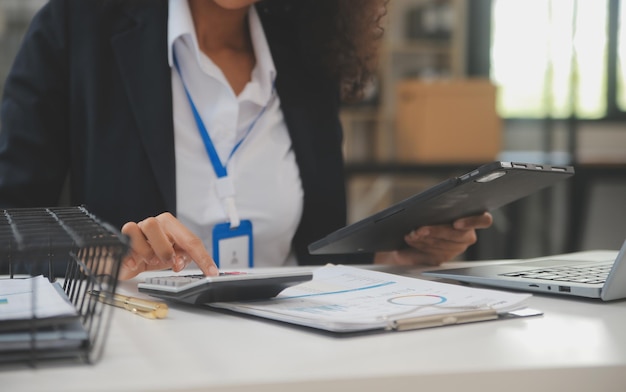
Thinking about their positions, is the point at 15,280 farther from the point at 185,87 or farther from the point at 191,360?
the point at 185,87

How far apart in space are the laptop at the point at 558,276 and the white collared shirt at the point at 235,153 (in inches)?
17.2

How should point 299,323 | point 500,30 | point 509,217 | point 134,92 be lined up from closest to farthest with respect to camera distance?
point 299,323 < point 134,92 < point 509,217 < point 500,30

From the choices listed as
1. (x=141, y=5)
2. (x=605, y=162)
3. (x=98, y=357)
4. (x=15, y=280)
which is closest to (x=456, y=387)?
(x=98, y=357)

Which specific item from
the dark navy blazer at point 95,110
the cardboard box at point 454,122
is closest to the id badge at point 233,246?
the dark navy blazer at point 95,110

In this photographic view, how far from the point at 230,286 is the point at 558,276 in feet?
1.33

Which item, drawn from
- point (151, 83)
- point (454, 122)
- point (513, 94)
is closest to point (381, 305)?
point (151, 83)

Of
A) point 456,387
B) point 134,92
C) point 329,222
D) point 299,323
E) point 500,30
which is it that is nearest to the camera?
point 456,387

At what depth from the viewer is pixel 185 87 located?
1.30 meters

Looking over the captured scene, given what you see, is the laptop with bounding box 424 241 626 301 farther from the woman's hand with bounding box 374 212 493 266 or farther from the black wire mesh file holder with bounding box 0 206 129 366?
the black wire mesh file holder with bounding box 0 206 129 366

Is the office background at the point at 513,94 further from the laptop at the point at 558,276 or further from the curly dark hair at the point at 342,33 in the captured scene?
the laptop at the point at 558,276

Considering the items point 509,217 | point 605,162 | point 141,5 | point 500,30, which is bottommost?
point 509,217

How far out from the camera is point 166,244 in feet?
2.59

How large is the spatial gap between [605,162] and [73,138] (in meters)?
2.71

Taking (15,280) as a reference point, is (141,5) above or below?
above
